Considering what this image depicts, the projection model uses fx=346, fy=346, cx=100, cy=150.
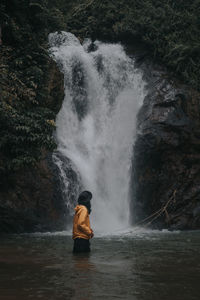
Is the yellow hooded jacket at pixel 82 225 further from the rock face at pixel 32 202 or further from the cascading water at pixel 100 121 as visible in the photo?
the cascading water at pixel 100 121

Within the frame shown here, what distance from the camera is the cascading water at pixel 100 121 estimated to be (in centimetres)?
1762

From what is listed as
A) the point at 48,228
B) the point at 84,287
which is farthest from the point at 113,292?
the point at 48,228

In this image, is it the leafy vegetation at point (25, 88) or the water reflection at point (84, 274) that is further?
the leafy vegetation at point (25, 88)

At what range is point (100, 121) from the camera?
69.5ft

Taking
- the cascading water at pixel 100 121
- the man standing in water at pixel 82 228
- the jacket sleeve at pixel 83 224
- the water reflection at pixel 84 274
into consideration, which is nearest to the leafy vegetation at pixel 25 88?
the cascading water at pixel 100 121

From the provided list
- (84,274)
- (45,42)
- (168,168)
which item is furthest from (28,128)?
(168,168)

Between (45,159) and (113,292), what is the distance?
11.5 m

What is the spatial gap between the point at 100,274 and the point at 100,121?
52.6 ft

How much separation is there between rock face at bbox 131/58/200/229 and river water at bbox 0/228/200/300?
8497 millimetres

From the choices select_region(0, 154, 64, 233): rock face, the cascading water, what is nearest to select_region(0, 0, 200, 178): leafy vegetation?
select_region(0, 154, 64, 233): rock face

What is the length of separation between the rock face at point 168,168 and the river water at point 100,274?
8.50m

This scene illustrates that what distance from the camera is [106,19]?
Result: 25.8m

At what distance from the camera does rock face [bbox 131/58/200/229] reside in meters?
17.0

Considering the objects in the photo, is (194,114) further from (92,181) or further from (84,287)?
(84,287)
